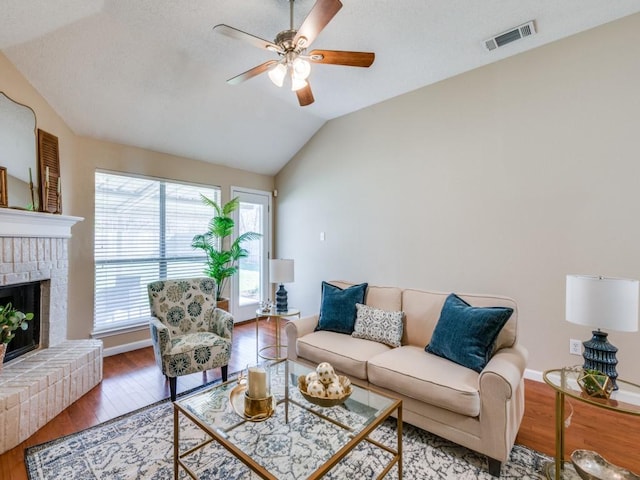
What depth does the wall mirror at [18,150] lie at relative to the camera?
97.6 inches

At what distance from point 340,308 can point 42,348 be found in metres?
2.66

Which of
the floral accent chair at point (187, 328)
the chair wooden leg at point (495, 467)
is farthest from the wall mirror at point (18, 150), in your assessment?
the chair wooden leg at point (495, 467)

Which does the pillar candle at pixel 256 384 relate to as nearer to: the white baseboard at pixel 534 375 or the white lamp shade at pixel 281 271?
the white lamp shade at pixel 281 271

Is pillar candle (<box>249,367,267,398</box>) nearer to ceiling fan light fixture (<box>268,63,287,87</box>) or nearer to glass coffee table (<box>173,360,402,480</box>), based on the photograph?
glass coffee table (<box>173,360,402,480</box>)

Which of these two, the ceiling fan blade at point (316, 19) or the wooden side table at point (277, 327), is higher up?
the ceiling fan blade at point (316, 19)

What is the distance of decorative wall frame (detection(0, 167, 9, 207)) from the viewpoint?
7.89ft

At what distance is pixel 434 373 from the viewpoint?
195 centimetres

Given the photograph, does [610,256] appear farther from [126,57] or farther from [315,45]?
[126,57]

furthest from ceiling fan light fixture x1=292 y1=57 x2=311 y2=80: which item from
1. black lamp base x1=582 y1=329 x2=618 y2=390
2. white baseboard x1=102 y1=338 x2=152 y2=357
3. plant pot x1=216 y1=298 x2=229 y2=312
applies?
white baseboard x1=102 y1=338 x2=152 y2=357

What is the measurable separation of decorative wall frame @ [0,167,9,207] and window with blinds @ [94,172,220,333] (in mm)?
1013

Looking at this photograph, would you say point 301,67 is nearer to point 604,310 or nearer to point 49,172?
point 604,310

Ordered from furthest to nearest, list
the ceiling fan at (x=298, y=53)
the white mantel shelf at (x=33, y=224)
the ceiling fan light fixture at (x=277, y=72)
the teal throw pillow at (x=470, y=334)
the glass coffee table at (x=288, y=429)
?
the white mantel shelf at (x=33, y=224) < the ceiling fan light fixture at (x=277, y=72) < the teal throw pillow at (x=470, y=334) < the ceiling fan at (x=298, y=53) < the glass coffee table at (x=288, y=429)

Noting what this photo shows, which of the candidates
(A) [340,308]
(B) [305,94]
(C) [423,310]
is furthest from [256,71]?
(C) [423,310]

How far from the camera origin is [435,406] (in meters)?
1.89
